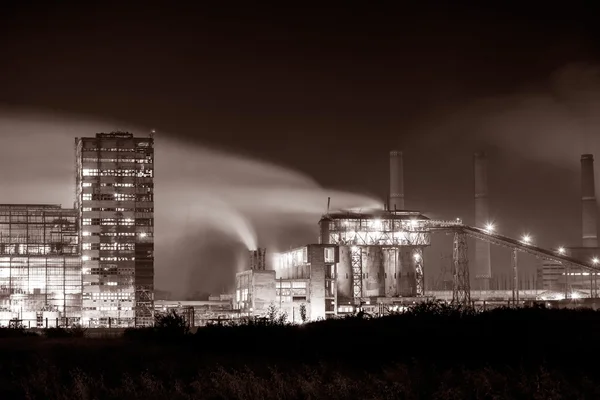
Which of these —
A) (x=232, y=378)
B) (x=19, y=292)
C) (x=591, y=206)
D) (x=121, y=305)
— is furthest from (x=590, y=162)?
(x=232, y=378)

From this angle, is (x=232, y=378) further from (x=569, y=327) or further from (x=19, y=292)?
(x=19, y=292)

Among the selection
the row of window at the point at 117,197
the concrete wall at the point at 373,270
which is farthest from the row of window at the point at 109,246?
the concrete wall at the point at 373,270

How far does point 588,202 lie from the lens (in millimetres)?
155875

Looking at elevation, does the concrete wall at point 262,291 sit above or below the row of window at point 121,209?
below

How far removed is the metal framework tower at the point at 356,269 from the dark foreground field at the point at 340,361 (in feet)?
245

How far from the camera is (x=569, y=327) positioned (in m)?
34.8

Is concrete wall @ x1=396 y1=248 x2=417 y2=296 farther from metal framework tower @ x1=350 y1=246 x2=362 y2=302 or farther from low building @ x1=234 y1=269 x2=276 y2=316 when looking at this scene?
low building @ x1=234 y1=269 x2=276 y2=316

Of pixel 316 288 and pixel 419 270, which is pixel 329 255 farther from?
pixel 419 270

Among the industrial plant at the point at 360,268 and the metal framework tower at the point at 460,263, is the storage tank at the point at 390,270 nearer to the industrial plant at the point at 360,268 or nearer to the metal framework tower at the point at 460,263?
the industrial plant at the point at 360,268

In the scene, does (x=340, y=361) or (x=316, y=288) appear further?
(x=316, y=288)

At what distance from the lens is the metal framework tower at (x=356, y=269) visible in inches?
4525

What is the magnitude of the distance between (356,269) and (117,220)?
3530 centimetres

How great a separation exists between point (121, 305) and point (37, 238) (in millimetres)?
15289

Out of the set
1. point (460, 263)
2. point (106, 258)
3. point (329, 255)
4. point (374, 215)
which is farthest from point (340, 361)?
point (106, 258)
